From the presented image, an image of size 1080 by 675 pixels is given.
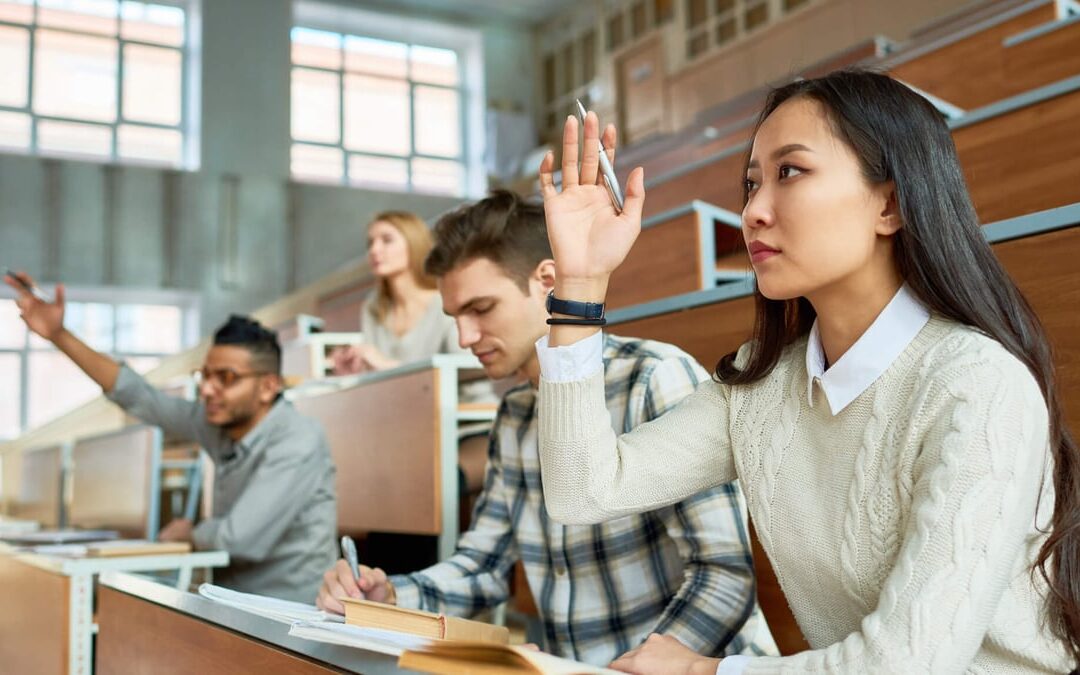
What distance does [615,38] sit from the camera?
9.30 metres

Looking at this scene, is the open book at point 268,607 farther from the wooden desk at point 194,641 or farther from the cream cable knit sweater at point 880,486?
the cream cable knit sweater at point 880,486

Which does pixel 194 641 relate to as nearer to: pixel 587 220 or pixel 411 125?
pixel 587 220

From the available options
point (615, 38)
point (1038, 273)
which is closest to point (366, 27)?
point (615, 38)

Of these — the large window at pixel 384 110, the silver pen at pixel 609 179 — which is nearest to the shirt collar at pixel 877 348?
the silver pen at pixel 609 179

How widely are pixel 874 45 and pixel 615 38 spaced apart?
606cm

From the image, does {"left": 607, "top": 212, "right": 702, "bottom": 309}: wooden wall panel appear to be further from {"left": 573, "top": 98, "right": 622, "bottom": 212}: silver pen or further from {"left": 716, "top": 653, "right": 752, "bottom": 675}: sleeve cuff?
{"left": 716, "top": 653, "right": 752, "bottom": 675}: sleeve cuff

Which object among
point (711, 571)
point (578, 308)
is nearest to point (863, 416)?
point (578, 308)

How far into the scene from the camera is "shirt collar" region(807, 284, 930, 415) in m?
0.86

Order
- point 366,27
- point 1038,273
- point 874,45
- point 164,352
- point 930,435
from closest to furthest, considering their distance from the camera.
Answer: point 930,435 < point 1038,273 < point 874,45 < point 164,352 < point 366,27

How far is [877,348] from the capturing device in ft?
2.83

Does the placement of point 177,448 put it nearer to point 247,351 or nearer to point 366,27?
point 247,351

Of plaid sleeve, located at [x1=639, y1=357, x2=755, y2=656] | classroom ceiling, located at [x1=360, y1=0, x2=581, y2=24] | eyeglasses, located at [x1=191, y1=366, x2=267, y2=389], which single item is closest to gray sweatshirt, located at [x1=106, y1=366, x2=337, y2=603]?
eyeglasses, located at [x1=191, y1=366, x2=267, y2=389]

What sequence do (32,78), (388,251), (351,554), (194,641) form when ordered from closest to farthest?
(194,641) → (351,554) → (388,251) → (32,78)

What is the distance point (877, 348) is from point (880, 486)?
11 cm
